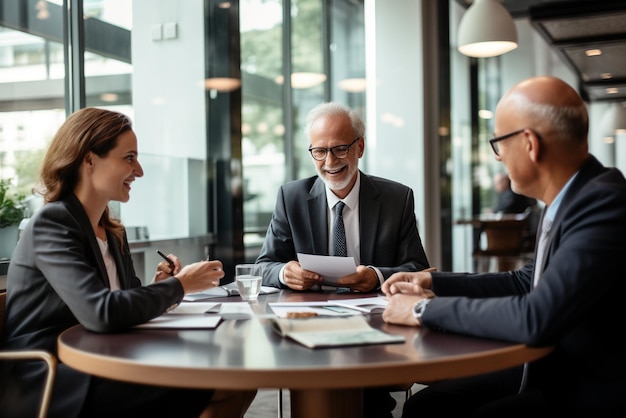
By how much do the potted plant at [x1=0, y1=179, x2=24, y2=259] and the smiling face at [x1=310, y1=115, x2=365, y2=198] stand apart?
52.4 inches

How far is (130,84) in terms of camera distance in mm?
3986

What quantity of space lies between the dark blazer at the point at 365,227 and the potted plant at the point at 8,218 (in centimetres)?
109

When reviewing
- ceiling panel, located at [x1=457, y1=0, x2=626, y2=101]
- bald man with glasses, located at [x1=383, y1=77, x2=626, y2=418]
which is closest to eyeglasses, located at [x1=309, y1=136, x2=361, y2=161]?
bald man with glasses, located at [x1=383, y1=77, x2=626, y2=418]

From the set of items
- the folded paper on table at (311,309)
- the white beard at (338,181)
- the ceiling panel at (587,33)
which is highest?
the ceiling panel at (587,33)

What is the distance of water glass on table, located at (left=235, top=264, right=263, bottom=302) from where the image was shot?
7.25ft

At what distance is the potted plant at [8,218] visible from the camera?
297 cm

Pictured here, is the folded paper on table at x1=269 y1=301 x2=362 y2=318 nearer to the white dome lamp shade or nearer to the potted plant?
the potted plant

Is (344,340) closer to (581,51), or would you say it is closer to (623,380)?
(623,380)

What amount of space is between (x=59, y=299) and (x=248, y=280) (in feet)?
1.88

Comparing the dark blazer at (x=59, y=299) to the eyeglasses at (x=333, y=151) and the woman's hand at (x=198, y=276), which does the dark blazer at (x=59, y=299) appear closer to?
the woman's hand at (x=198, y=276)

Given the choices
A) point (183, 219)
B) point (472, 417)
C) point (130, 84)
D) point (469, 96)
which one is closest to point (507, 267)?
point (469, 96)

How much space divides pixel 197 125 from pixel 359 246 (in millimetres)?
2035

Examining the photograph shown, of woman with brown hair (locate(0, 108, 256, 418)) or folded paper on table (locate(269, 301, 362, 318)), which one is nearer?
woman with brown hair (locate(0, 108, 256, 418))

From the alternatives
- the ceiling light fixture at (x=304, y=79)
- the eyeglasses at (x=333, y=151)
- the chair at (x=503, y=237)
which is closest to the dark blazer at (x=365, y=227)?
the eyeglasses at (x=333, y=151)
